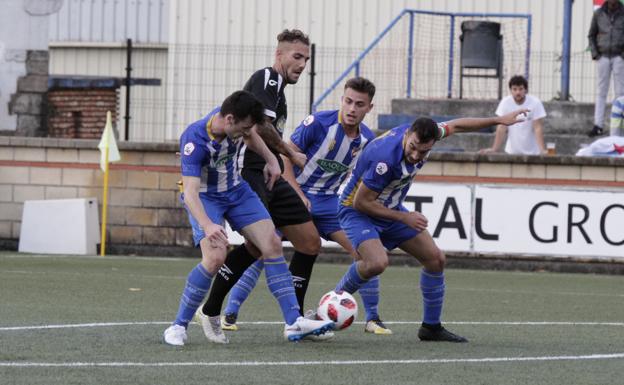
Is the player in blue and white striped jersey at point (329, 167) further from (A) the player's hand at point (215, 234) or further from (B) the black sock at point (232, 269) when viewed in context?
(A) the player's hand at point (215, 234)

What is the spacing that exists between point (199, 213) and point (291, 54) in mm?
1948

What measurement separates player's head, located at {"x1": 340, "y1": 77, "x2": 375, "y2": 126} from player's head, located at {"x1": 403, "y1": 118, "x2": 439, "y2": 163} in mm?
597

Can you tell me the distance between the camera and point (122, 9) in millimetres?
32125

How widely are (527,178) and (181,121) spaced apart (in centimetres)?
610

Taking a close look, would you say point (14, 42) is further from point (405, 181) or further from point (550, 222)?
point (405, 181)

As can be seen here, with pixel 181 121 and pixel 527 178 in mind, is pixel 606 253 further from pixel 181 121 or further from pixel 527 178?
pixel 181 121

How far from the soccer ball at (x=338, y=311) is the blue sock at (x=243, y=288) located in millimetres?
966

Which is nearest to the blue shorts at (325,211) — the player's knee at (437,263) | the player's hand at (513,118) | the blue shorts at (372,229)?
the blue shorts at (372,229)

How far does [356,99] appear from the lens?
10352 mm

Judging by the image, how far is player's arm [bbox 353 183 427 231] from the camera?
9.95m

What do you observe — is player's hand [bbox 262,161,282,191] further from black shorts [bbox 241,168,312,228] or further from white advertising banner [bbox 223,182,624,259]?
white advertising banner [bbox 223,182,624,259]

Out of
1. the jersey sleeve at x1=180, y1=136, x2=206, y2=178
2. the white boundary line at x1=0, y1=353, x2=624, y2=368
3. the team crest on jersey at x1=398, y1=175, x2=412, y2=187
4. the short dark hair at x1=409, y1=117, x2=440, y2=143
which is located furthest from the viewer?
the team crest on jersey at x1=398, y1=175, x2=412, y2=187

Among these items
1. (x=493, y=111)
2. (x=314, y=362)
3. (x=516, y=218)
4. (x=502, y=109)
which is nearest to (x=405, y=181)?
(x=314, y=362)

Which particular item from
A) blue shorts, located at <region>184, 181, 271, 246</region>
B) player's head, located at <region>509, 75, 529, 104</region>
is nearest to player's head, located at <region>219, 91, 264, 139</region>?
blue shorts, located at <region>184, 181, 271, 246</region>
